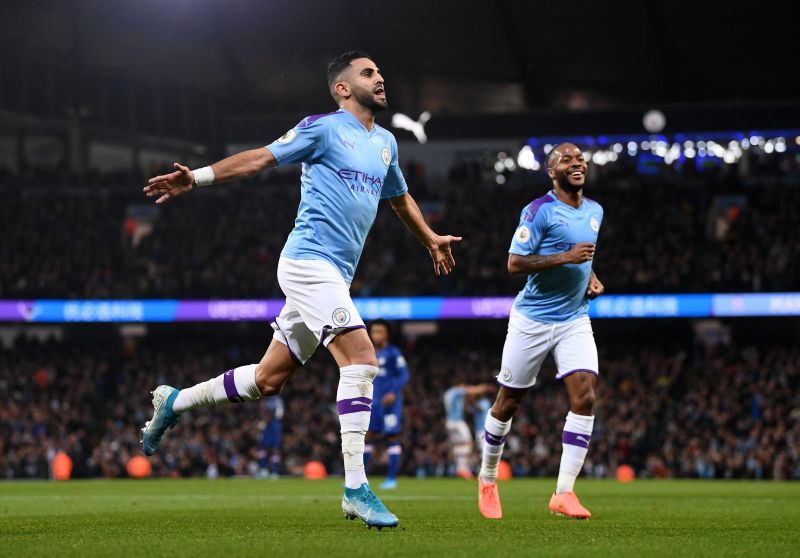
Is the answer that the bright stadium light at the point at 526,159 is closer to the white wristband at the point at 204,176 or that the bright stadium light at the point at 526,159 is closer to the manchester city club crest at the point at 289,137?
the manchester city club crest at the point at 289,137

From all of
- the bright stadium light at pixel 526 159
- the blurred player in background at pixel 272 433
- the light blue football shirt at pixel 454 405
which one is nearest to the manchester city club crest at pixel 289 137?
the light blue football shirt at pixel 454 405

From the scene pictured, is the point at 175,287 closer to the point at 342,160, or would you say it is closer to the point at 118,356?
the point at 118,356

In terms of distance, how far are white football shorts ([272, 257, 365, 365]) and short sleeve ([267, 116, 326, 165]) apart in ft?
1.99

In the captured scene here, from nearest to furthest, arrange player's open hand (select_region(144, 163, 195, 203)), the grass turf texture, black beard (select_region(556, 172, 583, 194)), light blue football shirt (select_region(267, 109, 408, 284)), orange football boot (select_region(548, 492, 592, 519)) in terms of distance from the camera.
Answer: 1. the grass turf texture
2. player's open hand (select_region(144, 163, 195, 203))
3. light blue football shirt (select_region(267, 109, 408, 284))
4. orange football boot (select_region(548, 492, 592, 519))
5. black beard (select_region(556, 172, 583, 194))

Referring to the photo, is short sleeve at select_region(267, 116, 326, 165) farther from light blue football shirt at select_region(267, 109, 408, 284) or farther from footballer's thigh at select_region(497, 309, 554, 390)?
footballer's thigh at select_region(497, 309, 554, 390)

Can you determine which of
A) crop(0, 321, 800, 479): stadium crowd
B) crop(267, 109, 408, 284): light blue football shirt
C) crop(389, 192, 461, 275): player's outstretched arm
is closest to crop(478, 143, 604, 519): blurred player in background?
crop(389, 192, 461, 275): player's outstretched arm

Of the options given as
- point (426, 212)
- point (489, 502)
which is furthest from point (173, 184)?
point (426, 212)

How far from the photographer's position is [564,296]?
8391 mm

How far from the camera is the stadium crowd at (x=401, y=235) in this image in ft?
101

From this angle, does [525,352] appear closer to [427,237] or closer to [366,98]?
[427,237]

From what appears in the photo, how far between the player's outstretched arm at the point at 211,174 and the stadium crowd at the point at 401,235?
24.3 metres

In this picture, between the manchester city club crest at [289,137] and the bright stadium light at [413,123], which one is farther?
the bright stadium light at [413,123]

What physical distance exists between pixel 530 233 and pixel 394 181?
1.43m

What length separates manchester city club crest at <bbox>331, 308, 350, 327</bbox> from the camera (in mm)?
6410
